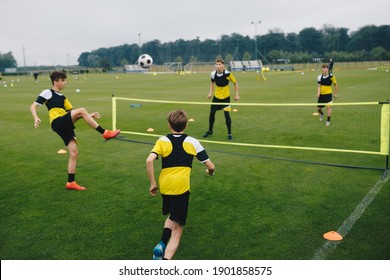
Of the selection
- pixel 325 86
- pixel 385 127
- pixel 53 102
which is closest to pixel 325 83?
pixel 325 86

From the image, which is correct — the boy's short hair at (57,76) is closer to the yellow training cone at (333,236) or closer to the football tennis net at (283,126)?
the football tennis net at (283,126)

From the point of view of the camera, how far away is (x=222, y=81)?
1238cm

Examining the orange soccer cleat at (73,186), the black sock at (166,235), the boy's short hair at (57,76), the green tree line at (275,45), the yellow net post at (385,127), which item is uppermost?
the green tree line at (275,45)

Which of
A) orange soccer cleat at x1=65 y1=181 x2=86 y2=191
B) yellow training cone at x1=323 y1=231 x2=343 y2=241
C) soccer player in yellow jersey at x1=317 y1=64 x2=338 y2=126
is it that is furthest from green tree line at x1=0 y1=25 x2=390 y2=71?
yellow training cone at x1=323 y1=231 x2=343 y2=241

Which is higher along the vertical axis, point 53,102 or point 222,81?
point 222,81

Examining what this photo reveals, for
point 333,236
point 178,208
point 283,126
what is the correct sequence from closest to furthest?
1. point 178,208
2. point 333,236
3. point 283,126

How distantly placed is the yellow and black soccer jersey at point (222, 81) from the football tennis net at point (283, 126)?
0.96 metres

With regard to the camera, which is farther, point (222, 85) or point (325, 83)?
point (325, 83)

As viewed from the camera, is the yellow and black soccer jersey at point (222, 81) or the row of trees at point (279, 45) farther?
the row of trees at point (279, 45)

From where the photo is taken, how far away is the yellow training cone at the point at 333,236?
211 inches

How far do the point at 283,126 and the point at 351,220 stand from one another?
8496 millimetres

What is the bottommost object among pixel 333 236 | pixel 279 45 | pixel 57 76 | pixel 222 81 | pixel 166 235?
pixel 333 236

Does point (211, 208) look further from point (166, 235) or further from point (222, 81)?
point (222, 81)

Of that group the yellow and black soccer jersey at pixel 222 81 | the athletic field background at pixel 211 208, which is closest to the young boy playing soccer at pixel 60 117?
the athletic field background at pixel 211 208
